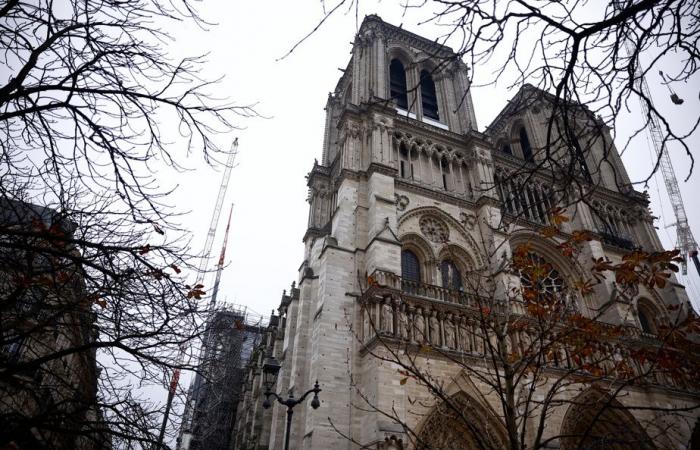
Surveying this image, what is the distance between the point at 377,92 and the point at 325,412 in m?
14.4

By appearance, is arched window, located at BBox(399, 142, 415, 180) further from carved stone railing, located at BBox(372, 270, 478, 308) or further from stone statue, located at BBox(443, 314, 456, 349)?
stone statue, located at BBox(443, 314, 456, 349)

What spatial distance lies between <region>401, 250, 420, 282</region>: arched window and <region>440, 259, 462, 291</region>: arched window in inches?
36.8

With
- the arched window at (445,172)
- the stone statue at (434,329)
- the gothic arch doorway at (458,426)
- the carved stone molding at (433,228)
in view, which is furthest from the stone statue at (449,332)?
the arched window at (445,172)

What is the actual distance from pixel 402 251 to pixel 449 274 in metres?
1.96

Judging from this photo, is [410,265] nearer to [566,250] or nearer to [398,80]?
[566,250]

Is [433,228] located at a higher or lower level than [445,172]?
lower

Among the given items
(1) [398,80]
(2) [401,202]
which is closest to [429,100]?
(1) [398,80]

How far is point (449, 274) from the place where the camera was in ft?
54.4

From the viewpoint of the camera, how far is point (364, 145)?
18.7 m

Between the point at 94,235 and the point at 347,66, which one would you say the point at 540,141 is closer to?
the point at 347,66

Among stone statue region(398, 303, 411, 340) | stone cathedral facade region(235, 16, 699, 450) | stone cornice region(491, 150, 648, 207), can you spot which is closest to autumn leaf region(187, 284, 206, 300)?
stone cathedral facade region(235, 16, 699, 450)

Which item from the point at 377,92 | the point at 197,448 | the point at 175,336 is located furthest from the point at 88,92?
the point at 197,448

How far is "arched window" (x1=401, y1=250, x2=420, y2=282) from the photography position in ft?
52.6

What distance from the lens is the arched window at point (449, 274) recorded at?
1627cm
